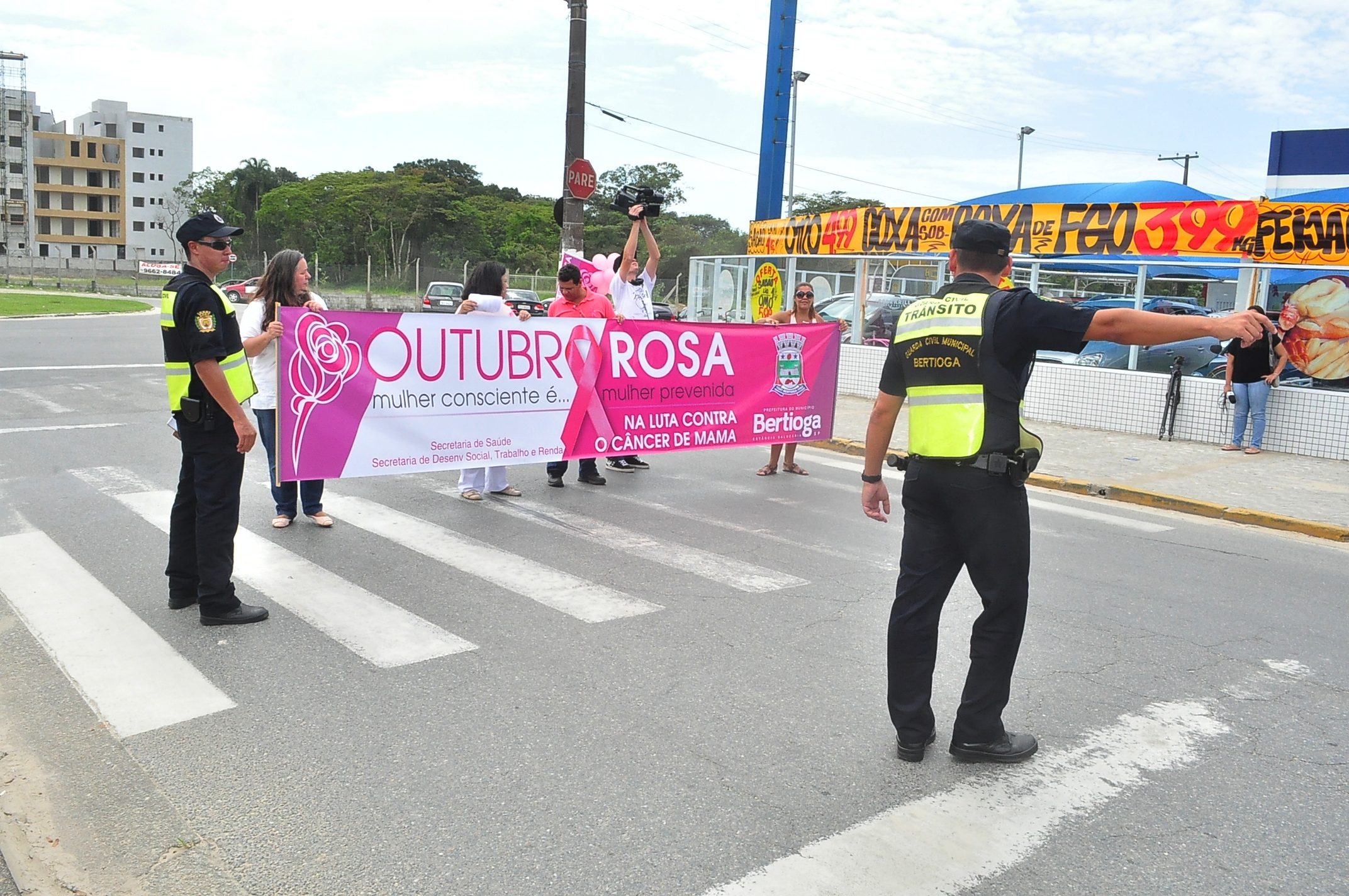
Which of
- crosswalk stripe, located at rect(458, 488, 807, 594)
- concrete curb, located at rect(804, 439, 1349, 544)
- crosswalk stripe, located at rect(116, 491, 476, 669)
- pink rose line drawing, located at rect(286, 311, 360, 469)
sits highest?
pink rose line drawing, located at rect(286, 311, 360, 469)

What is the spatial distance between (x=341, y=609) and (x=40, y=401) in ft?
31.2

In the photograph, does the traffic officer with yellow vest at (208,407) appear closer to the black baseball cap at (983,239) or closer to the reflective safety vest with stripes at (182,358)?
the reflective safety vest with stripes at (182,358)

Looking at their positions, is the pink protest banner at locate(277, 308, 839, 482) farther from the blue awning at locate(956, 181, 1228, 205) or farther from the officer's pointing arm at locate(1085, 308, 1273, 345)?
the blue awning at locate(956, 181, 1228, 205)

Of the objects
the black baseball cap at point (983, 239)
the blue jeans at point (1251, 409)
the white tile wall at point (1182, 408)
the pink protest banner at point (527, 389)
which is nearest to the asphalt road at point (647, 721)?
the pink protest banner at point (527, 389)

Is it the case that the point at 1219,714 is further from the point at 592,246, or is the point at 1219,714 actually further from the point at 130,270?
the point at 130,270

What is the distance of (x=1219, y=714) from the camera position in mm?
4629

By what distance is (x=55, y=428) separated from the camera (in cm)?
1112

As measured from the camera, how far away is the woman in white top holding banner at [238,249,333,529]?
722 centimetres

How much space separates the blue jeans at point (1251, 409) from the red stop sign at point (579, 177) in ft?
28.8

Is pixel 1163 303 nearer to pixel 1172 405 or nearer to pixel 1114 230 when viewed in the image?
pixel 1114 230

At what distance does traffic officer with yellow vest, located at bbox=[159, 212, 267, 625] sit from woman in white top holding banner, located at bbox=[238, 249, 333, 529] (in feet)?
5.37

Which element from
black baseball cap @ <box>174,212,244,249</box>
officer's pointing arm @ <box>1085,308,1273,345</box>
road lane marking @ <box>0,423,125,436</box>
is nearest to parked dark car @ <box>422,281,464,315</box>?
road lane marking @ <box>0,423,125,436</box>

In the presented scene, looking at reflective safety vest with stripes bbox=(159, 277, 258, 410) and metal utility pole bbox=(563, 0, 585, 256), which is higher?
metal utility pole bbox=(563, 0, 585, 256)

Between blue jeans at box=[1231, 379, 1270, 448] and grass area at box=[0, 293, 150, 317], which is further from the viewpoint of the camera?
grass area at box=[0, 293, 150, 317]
